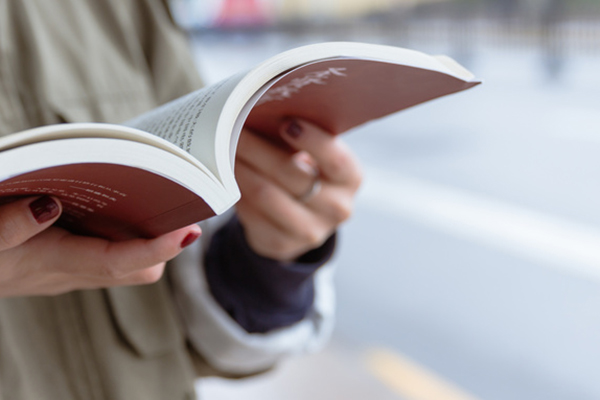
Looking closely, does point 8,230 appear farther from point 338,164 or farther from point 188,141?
point 338,164

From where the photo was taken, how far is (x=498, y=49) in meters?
5.73

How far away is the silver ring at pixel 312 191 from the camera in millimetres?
586

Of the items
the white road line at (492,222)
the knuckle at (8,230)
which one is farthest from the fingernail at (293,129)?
the white road line at (492,222)

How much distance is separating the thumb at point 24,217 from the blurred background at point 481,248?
587 mm

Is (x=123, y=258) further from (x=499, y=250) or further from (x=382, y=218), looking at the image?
(x=382, y=218)

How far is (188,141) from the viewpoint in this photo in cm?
36

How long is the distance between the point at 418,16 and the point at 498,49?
1.27 metres

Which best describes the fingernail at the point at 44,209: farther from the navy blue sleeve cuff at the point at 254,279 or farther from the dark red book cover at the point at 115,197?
the navy blue sleeve cuff at the point at 254,279

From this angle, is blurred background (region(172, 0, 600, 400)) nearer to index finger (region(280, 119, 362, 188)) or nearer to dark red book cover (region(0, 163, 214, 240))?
index finger (region(280, 119, 362, 188))

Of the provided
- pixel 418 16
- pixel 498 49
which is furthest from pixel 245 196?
pixel 418 16

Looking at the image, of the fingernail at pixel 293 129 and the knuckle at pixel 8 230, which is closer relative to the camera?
the knuckle at pixel 8 230

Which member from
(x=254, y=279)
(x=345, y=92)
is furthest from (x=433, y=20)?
(x=345, y=92)

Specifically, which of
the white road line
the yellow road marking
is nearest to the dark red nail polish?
the yellow road marking

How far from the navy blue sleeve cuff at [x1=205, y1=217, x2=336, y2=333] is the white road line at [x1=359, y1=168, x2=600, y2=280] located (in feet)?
5.69
